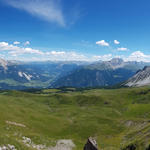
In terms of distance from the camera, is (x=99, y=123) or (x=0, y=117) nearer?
(x=0, y=117)

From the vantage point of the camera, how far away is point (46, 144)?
79.3m

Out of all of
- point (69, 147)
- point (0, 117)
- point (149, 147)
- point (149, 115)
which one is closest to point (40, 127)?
point (0, 117)

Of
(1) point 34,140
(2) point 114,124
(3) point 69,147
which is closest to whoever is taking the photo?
(1) point 34,140

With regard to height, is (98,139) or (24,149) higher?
(24,149)

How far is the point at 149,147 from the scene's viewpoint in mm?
58688

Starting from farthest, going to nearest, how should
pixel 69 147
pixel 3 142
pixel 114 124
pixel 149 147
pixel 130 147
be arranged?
pixel 114 124 → pixel 69 147 → pixel 130 147 → pixel 149 147 → pixel 3 142

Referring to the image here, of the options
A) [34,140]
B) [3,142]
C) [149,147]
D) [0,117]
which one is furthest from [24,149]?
[0,117]

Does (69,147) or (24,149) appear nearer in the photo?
→ (24,149)

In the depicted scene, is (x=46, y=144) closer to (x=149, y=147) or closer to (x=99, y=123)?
(x=149, y=147)

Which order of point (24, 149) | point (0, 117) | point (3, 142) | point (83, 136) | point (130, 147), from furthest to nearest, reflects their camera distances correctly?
point (83, 136), point (0, 117), point (130, 147), point (24, 149), point (3, 142)

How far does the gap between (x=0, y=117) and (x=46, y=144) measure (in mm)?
44880

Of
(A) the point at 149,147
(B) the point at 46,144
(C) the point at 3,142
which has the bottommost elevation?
(B) the point at 46,144

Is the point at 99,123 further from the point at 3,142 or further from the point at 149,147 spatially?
the point at 3,142

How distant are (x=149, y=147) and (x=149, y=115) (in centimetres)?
14863
